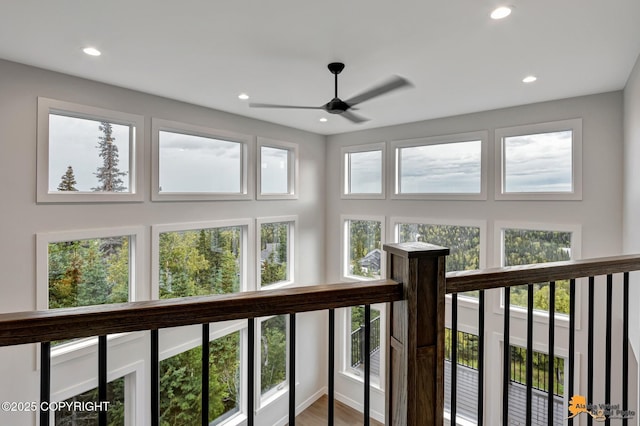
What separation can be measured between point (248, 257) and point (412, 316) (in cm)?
434

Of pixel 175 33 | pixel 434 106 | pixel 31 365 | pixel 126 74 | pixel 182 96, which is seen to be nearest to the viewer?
pixel 175 33

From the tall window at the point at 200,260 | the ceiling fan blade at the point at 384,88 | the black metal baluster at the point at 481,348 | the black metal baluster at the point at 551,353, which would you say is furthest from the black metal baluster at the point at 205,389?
the tall window at the point at 200,260

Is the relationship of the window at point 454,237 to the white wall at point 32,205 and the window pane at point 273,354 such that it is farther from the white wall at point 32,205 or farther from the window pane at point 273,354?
the white wall at point 32,205

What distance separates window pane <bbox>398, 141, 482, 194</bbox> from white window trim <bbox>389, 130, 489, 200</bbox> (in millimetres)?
63

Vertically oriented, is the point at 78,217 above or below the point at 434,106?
below

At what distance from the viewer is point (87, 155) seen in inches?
137

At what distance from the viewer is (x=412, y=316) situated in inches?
38.1

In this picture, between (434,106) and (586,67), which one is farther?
(434,106)

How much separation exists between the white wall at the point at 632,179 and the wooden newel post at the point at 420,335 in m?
2.65

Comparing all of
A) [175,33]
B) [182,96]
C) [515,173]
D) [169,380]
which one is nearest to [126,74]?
[182,96]

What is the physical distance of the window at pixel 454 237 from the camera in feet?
15.7

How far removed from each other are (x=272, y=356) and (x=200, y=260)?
7.27 ft

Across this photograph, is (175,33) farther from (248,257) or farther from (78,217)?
(248,257)

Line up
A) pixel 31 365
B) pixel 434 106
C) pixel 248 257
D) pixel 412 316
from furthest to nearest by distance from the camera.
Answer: pixel 248 257 < pixel 434 106 < pixel 31 365 < pixel 412 316
